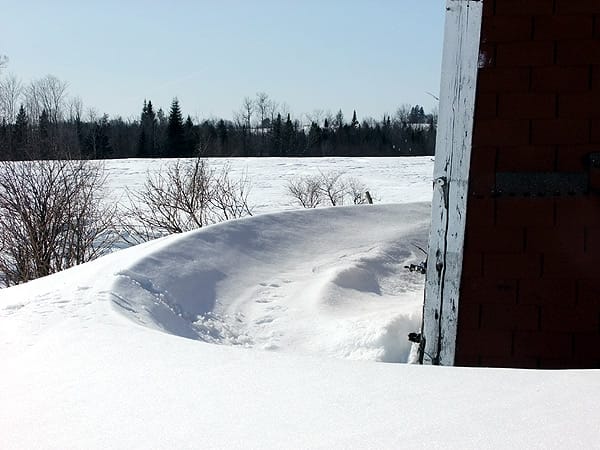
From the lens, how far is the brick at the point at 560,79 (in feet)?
10.1

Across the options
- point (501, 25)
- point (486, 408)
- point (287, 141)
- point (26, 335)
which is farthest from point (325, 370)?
point (287, 141)

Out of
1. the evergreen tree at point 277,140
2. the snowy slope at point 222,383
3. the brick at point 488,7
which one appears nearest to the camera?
the snowy slope at point 222,383

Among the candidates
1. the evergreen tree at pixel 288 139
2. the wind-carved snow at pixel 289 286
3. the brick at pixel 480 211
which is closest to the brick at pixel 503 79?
the brick at pixel 480 211

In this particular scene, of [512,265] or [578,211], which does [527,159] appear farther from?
[512,265]

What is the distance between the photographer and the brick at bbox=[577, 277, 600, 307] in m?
3.14

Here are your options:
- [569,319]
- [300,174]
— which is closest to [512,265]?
[569,319]

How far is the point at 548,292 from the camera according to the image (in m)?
3.20

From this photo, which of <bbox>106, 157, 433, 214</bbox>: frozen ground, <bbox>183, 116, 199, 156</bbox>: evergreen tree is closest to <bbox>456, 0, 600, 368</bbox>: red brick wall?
<bbox>106, 157, 433, 214</bbox>: frozen ground

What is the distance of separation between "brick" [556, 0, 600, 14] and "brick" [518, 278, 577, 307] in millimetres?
1230

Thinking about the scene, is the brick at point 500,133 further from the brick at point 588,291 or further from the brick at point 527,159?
the brick at point 588,291

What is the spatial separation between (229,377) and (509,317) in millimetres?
1674

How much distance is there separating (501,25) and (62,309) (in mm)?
2380

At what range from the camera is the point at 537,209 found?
10.4ft

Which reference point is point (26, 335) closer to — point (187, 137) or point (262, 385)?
point (262, 385)
